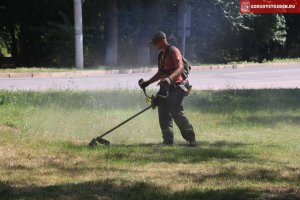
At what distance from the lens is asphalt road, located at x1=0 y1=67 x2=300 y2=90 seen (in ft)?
54.9

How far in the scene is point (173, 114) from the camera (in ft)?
27.6

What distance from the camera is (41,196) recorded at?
5.27m

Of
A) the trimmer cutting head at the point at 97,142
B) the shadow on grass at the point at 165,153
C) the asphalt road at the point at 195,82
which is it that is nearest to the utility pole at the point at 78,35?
the asphalt road at the point at 195,82

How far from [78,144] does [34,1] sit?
60.1ft

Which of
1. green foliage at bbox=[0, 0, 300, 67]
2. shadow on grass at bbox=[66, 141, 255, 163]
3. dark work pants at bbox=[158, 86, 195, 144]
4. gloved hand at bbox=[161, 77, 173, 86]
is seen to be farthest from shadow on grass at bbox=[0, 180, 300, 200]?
green foliage at bbox=[0, 0, 300, 67]

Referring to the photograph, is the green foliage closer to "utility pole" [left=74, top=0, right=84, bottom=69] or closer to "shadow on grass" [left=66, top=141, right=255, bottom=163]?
"utility pole" [left=74, top=0, right=84, bottom=69]

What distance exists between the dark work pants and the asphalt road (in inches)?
290

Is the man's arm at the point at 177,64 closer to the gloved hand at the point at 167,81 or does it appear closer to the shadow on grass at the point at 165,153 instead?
the gloved hand at the point at 167,81

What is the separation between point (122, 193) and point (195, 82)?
526 inches

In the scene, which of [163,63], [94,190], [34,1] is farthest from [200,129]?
[34,1]

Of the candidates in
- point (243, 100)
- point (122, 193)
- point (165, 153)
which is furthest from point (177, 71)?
point (243, 100)

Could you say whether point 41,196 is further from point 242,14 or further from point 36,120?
point 242,14

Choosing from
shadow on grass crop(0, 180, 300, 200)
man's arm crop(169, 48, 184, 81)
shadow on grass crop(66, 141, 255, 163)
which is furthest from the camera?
man's arm crop(169, 48, 184, 81)

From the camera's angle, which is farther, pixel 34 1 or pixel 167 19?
pixel 167 19
